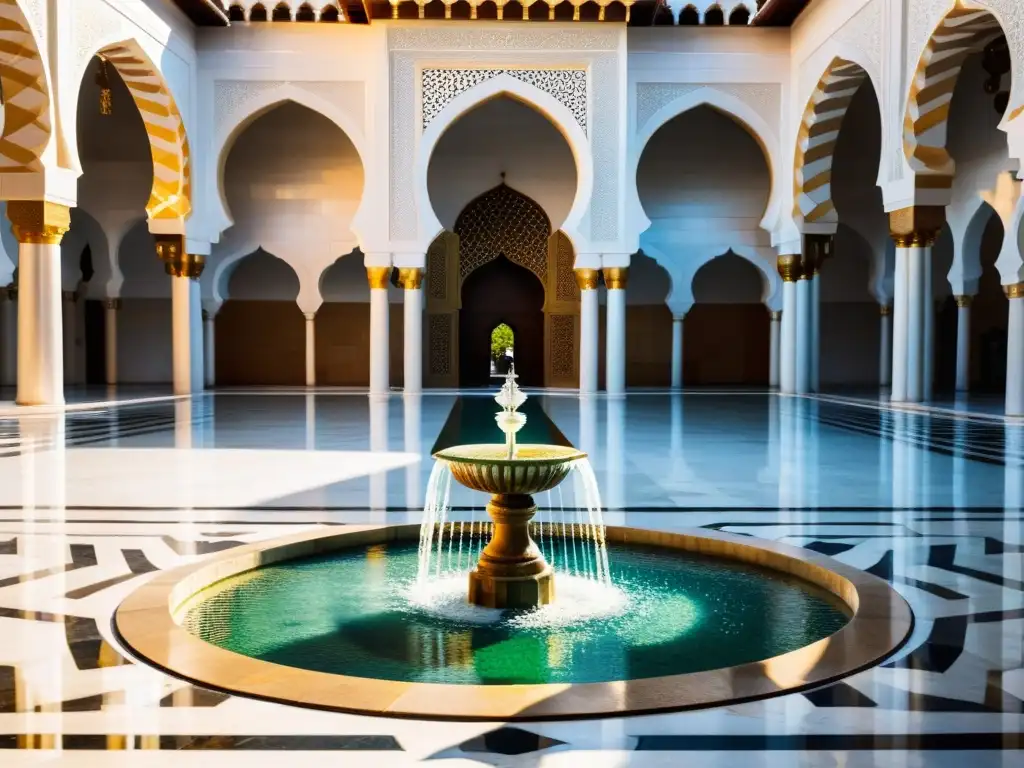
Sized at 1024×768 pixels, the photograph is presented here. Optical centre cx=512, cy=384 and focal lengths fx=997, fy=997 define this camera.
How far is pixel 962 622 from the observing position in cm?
221

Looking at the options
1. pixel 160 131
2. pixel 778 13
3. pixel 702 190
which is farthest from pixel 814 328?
pixel 160 131

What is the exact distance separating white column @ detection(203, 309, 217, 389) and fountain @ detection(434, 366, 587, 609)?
35.9 feet

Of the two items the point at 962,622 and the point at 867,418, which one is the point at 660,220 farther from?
the point at 962,622

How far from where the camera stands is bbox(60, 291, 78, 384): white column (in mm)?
13609

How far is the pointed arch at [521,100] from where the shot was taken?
1062cm

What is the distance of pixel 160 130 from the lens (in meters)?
10.3

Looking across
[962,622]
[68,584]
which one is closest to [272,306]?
[68,584]

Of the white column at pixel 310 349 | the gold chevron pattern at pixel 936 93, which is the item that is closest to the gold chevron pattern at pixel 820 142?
the gold chevron pattern at pixel 936 93

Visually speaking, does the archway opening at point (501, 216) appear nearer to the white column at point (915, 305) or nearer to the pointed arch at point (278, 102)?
the pointed arch at point (278, 102)

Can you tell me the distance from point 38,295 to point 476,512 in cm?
602

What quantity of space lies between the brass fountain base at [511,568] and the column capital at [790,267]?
9250mm

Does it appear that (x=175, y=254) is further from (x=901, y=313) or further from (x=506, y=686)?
(x=506, y=686)

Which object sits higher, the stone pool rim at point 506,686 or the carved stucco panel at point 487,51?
the carved stucco panel at point 487,51

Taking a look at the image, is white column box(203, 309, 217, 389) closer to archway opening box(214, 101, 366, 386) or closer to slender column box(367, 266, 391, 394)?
archway opening box(214, 101, 366, 386)
